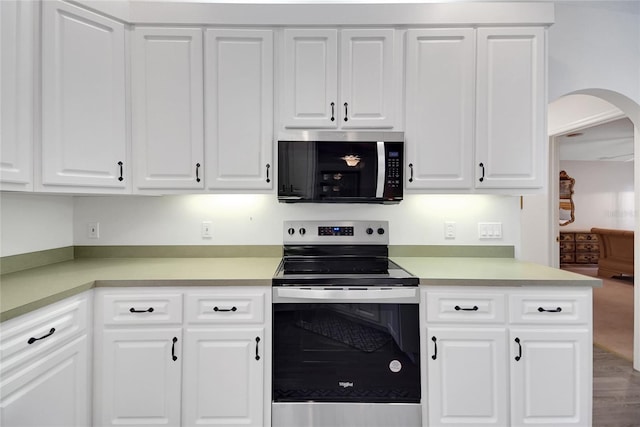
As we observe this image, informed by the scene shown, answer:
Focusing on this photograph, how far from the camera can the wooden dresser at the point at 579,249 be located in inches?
297

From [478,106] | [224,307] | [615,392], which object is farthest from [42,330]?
[615,392]

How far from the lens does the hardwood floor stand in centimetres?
202

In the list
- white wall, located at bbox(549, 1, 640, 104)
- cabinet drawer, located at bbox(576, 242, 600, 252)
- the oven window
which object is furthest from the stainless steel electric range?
cabinet drawer, located at bbox(576, 242, 600, 252)

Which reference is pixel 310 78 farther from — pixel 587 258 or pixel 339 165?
pixel 587 258

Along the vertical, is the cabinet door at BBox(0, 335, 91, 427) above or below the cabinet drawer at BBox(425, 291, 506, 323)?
below

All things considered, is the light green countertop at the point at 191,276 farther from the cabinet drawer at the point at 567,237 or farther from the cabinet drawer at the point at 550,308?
the cabinet drawer at the point at 567,237

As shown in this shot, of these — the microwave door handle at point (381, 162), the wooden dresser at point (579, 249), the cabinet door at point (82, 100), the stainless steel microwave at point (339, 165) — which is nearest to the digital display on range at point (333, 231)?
the stainless steel microwave at point (339, 165)

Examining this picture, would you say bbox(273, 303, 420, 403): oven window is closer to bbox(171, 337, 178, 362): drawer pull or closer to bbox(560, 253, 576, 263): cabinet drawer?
bbox(171, 337, 178, 362): drawer pull

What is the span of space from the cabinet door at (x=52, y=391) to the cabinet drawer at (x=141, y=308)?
0.53 feet

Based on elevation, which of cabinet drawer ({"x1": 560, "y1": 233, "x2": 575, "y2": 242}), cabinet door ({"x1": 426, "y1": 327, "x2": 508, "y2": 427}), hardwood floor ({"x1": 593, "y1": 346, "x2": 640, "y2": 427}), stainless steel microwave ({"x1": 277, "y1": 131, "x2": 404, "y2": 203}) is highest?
stainless steel microwave ({"x1": 277, "y1": 131, "x2": 404, "y2": 203})

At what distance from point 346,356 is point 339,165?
3.48ft

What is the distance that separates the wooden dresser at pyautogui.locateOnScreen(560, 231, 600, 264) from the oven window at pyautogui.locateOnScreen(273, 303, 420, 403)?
7.72 m

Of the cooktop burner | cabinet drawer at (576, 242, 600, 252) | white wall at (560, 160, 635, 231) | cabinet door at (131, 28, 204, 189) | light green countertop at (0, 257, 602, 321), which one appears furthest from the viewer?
white wall at (560, 160, 635, 231)

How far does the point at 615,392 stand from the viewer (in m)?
2.29
